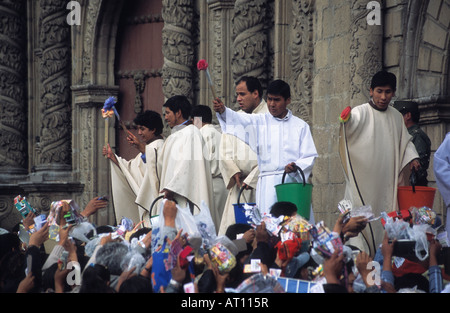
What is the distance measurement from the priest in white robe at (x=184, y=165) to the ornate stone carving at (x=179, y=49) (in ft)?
13.1

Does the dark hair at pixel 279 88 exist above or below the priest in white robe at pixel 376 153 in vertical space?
above

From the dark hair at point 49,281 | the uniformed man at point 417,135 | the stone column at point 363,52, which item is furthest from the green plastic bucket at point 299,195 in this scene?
the stone column at point 363,52

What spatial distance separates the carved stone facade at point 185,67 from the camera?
32.5ft

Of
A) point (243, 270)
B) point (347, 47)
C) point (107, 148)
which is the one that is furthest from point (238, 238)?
point (347, 47)

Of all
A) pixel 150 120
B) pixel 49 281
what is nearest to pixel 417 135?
pixel 150 120

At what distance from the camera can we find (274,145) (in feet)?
27.7

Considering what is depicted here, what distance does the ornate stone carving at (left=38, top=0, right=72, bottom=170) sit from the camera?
1694cm

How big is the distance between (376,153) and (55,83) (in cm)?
994

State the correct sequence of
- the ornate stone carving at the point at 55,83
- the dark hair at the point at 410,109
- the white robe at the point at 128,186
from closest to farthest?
the dark hair at the point at 410,109 < the white robe at the point at 128,186 < the ornate stone carving at the point at 55,83

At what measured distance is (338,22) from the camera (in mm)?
10461

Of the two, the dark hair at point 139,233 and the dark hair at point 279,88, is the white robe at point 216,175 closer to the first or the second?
the dark hair at point 279,88

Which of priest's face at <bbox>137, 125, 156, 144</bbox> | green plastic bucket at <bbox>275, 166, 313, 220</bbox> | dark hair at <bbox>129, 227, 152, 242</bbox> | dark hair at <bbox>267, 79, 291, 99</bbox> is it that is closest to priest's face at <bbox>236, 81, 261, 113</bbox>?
dark hair at <bbox>267, 79, 291, 99</bbox>
